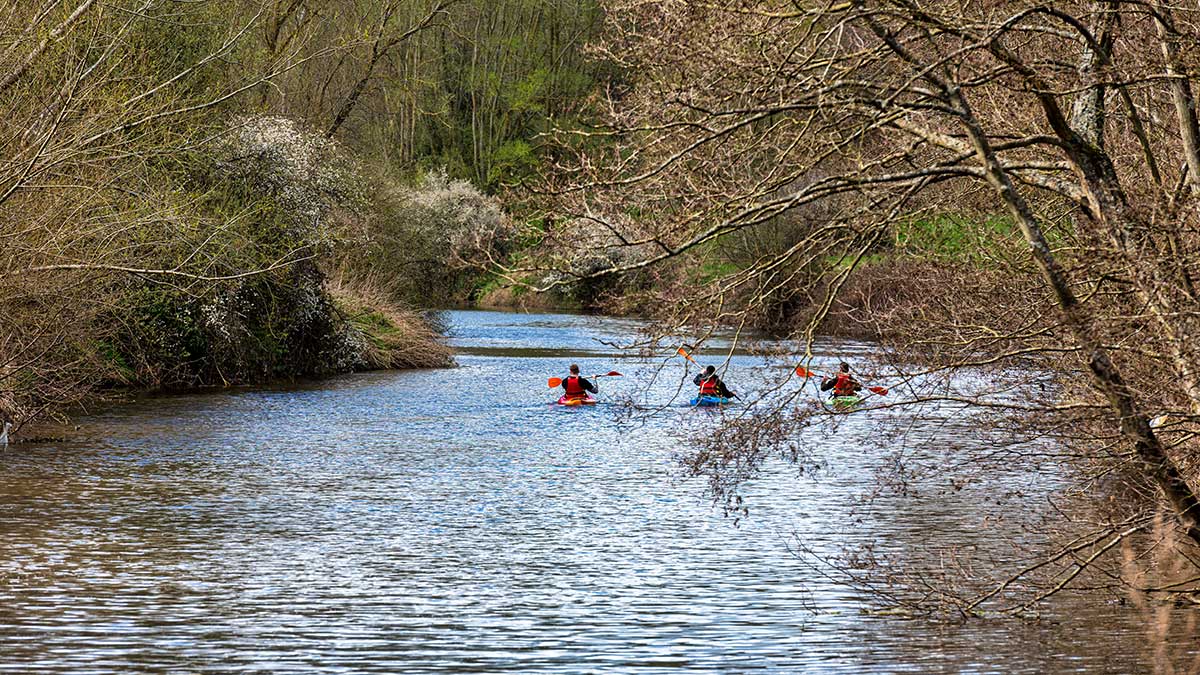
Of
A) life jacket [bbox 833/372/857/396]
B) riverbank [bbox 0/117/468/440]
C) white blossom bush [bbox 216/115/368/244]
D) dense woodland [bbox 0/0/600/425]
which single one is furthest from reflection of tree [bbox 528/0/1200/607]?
white blossom bush [bbox 216/115/368/244]

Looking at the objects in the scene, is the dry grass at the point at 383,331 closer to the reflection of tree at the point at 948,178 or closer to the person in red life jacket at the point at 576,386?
the person in red life jacket at the point at 576,386

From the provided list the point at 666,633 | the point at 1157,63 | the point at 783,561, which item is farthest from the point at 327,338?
the point at 1157,63

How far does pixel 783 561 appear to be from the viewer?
12.5m

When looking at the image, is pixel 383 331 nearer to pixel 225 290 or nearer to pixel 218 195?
pixel 225 290

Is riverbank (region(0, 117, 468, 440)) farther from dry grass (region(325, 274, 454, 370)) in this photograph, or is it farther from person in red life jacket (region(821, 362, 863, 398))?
person in red life jacket (region(821, 362, 863, 398))

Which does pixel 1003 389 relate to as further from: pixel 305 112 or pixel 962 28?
pixel 305 112

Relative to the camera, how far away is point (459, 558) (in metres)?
12.5

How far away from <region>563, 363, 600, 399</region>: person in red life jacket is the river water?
112 inches

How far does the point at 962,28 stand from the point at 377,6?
1196 inches

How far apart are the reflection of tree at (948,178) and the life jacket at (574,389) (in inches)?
A: 601

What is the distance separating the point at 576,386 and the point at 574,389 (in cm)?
8

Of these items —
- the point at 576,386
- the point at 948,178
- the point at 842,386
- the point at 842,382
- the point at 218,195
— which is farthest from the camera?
the point at 218,195

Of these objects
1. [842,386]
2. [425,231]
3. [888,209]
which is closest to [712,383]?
[888,209]

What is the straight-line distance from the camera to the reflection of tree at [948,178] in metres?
7.92
